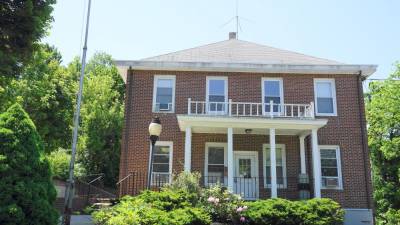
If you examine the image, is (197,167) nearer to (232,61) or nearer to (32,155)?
(232,61)

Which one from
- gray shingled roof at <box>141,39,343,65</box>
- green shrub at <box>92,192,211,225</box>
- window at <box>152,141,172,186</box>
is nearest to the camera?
green shrub at <box>92,192,211,225</box>

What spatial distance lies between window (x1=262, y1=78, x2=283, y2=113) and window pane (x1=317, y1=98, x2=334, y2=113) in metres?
1.68

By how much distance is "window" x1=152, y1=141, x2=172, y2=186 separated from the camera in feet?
55.5

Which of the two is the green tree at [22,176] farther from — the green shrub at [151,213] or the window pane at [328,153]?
the window pane at [328,153]

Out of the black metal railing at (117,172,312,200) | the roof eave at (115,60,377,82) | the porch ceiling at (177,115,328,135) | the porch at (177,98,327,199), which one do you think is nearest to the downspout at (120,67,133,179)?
the roof eave at (115,60,377,82)

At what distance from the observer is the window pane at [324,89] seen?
59.0 ft

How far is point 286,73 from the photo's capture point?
59.4 ft

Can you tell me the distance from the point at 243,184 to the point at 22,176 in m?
10.2

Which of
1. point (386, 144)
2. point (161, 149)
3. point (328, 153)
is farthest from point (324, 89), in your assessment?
point (386, 144)

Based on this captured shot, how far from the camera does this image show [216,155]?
1731 cm

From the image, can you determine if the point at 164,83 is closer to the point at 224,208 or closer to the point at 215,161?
the point at 215,161

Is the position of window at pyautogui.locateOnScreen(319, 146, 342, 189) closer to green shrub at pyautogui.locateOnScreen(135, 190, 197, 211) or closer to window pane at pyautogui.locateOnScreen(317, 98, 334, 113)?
window pane at pyautogui.locateOnScreen(317, 98, 334, 113)

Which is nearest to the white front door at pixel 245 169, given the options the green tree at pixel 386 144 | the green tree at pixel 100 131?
the green tree at pixel 386 144

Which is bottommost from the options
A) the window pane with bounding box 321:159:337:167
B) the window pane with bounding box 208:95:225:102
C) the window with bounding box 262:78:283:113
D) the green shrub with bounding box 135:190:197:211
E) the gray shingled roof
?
the green shrub with bounding box 135:190:197:211
